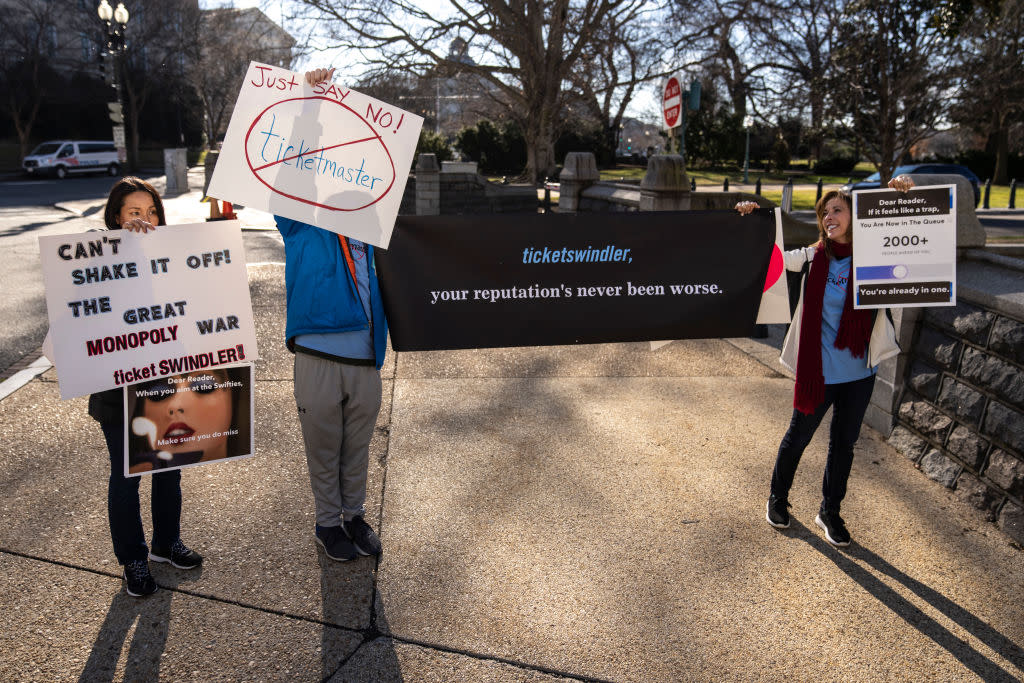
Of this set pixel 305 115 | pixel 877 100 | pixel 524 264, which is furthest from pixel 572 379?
pixel 877 100

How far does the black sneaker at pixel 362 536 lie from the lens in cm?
386

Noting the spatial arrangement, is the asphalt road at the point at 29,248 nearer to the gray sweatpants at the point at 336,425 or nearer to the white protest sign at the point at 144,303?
the white protest sign at the point at 144,303

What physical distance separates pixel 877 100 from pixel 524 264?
1687cm

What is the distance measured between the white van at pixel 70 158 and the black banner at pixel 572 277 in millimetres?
34781

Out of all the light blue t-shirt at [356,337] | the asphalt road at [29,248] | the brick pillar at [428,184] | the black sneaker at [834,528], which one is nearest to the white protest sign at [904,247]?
the black sneaker at [834,528]

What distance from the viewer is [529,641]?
3.24m

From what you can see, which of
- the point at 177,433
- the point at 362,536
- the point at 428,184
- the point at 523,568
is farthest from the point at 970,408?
the point at 428,184

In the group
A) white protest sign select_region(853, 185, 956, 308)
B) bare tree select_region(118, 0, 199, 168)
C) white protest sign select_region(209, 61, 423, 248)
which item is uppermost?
bare tree select_region(118, 0, 199, 168)

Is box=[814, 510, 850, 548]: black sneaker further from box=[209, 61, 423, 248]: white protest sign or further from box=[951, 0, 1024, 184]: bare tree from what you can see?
box=[951, 0, 1024, 184]: bare tree

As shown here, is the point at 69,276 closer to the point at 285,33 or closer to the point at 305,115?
the point at 305,115

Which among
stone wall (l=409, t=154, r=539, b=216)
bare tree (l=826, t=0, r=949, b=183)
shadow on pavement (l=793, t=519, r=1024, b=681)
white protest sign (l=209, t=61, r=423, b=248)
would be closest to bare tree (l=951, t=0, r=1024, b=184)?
bare tree (l=826, t=0, r=949, b=183)

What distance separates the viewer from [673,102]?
13.2 metres

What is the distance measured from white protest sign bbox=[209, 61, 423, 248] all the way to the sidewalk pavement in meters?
1.65

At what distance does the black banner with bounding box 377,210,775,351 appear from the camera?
4.13 metres
